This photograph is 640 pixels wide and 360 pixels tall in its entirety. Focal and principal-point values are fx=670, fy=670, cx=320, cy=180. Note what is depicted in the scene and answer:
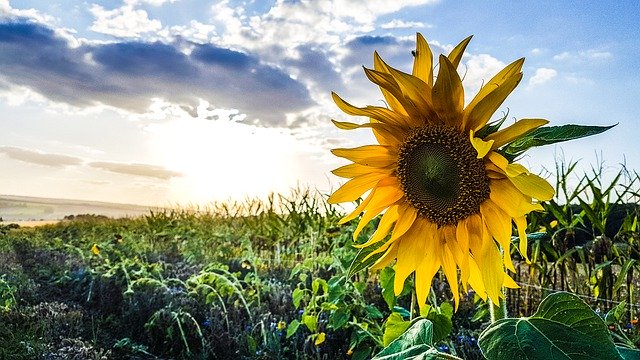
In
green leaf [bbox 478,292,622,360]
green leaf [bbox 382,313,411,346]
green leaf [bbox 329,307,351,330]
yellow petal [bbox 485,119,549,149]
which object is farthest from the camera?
green leaf [bbox 329,307,351,330]

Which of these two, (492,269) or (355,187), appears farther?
(355,187)

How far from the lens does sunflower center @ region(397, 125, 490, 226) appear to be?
1274 millimetres

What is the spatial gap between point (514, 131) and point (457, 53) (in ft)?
0.59

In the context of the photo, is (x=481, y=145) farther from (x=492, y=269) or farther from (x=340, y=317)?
(x=340, y=317)

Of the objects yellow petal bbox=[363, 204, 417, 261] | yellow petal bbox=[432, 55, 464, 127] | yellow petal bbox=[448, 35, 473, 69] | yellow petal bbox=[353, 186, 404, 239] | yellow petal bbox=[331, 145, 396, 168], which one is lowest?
yellow petal bbox=[363, 204, 417, 261]

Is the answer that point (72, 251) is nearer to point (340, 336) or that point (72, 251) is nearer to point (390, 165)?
point (340, 336)

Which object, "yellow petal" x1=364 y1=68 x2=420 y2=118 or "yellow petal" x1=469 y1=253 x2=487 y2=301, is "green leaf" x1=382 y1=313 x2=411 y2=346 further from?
"yellow petal" x1=364 y1=68 x2=420 y2=118

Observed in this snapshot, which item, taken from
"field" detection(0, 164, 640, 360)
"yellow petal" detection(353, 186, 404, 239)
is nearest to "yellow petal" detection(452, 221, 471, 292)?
"yellow petal" detection(353, 186, 404, 239)

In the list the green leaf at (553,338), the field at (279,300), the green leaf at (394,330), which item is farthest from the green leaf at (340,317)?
the green leaf at (553,338)

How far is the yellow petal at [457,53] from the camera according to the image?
117cm

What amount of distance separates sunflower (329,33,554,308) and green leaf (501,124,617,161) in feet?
0.06

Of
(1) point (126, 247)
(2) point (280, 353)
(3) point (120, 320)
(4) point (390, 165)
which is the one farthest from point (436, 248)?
(1) point (126, 247)

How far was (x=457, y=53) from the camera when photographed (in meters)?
1.17

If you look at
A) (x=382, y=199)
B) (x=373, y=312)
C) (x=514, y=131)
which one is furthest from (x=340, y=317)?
(x=514, y=131)
